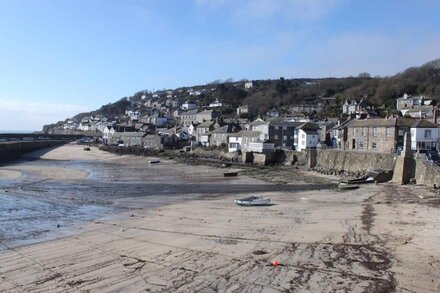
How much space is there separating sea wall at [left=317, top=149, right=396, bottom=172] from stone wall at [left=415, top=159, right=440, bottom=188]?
480 centimetres

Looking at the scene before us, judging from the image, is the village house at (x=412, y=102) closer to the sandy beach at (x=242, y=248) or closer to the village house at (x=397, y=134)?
the village house at (x=397, y=134)

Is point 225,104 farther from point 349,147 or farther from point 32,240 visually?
point 32,240

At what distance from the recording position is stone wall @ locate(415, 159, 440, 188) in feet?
114

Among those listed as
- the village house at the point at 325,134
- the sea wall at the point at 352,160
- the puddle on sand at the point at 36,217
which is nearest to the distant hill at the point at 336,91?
the village house at the point at 325,134

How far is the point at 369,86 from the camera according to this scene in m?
133

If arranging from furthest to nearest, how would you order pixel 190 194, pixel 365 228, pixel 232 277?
1. pixel 190 194
2. pixel 365 228
3. pixel 232 277

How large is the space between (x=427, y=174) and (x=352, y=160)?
555 inches

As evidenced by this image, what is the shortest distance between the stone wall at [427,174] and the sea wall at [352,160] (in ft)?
15.7

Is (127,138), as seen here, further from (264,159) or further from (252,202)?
(252,202)

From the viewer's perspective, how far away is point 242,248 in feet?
55.7

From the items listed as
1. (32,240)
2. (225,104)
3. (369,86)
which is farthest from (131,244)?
(225,104)

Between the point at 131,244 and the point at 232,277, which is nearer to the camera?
the point at 232,277

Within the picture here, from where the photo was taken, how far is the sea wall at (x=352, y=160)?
44.7m

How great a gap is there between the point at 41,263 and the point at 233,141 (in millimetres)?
63941
